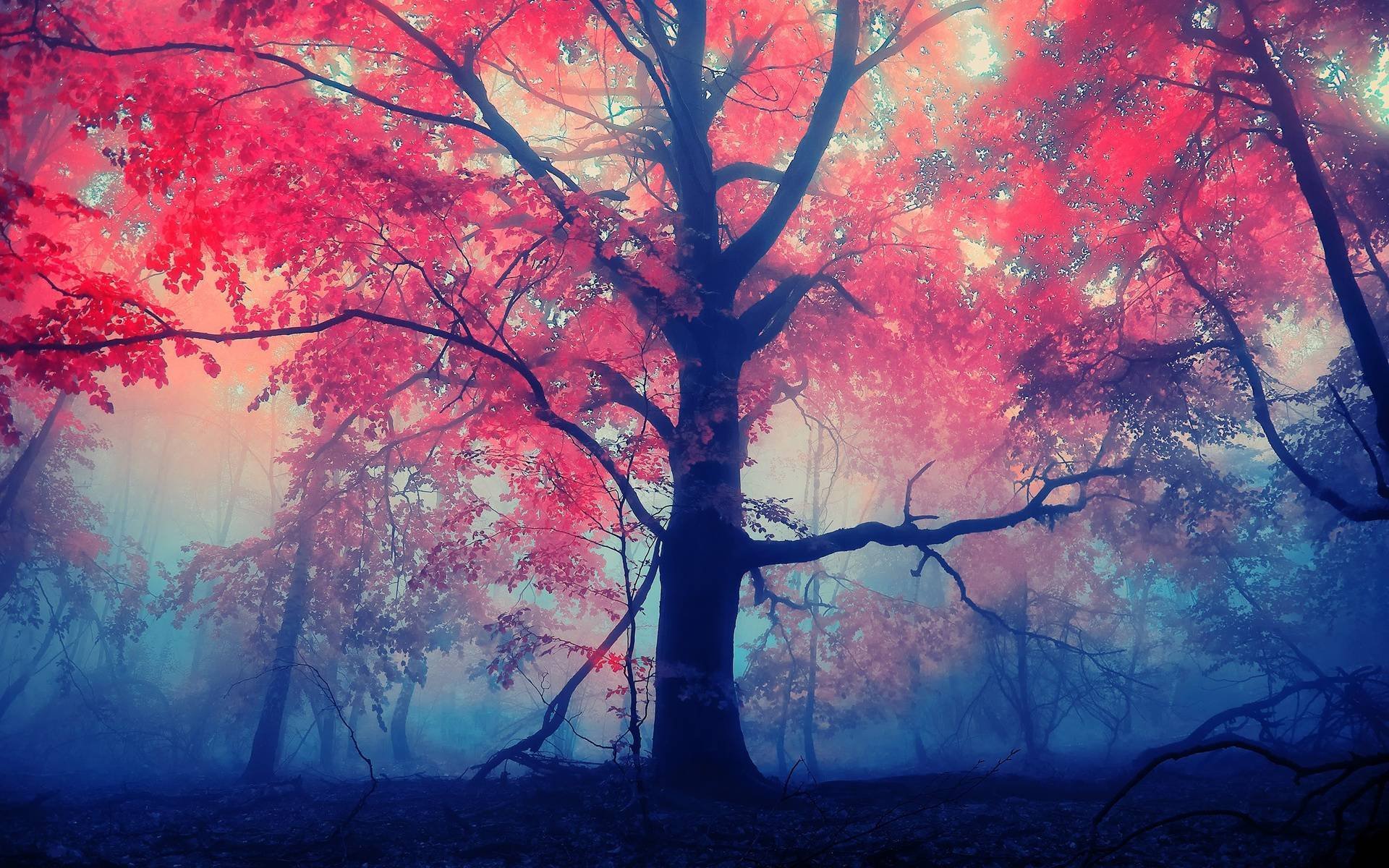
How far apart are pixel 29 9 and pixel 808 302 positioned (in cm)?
1064

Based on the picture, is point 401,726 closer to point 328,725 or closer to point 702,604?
point 328,725

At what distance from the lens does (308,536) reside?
17.4 meters

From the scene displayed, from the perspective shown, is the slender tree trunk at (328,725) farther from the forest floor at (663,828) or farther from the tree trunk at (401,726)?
the forest floor at (663,828)

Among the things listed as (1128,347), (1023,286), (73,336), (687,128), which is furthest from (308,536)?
(1128,347)

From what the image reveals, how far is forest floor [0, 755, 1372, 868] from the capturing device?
543cm

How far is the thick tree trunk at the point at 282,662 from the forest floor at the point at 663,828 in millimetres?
7741

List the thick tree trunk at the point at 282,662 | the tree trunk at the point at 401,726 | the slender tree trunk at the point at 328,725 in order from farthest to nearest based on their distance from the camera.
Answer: the tree trunk at the point at 401,726 < the slender tree trunk at the point at 328,725 < the thick tree trunk at the point at 282,662

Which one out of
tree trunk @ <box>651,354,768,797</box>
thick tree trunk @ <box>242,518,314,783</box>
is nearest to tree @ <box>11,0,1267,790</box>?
tree trunk @ <box>651,354,768,797</box>

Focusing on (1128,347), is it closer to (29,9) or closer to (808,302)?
(808,302)

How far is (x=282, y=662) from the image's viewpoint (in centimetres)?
1719

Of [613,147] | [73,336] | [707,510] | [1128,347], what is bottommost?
[707,510]

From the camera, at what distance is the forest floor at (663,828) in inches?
214

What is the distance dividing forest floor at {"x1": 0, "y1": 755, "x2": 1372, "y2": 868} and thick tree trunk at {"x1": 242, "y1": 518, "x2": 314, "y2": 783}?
7.74 metres

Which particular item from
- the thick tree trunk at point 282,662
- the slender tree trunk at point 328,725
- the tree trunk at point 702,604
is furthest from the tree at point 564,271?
the slender tree trunk at point 328,725
